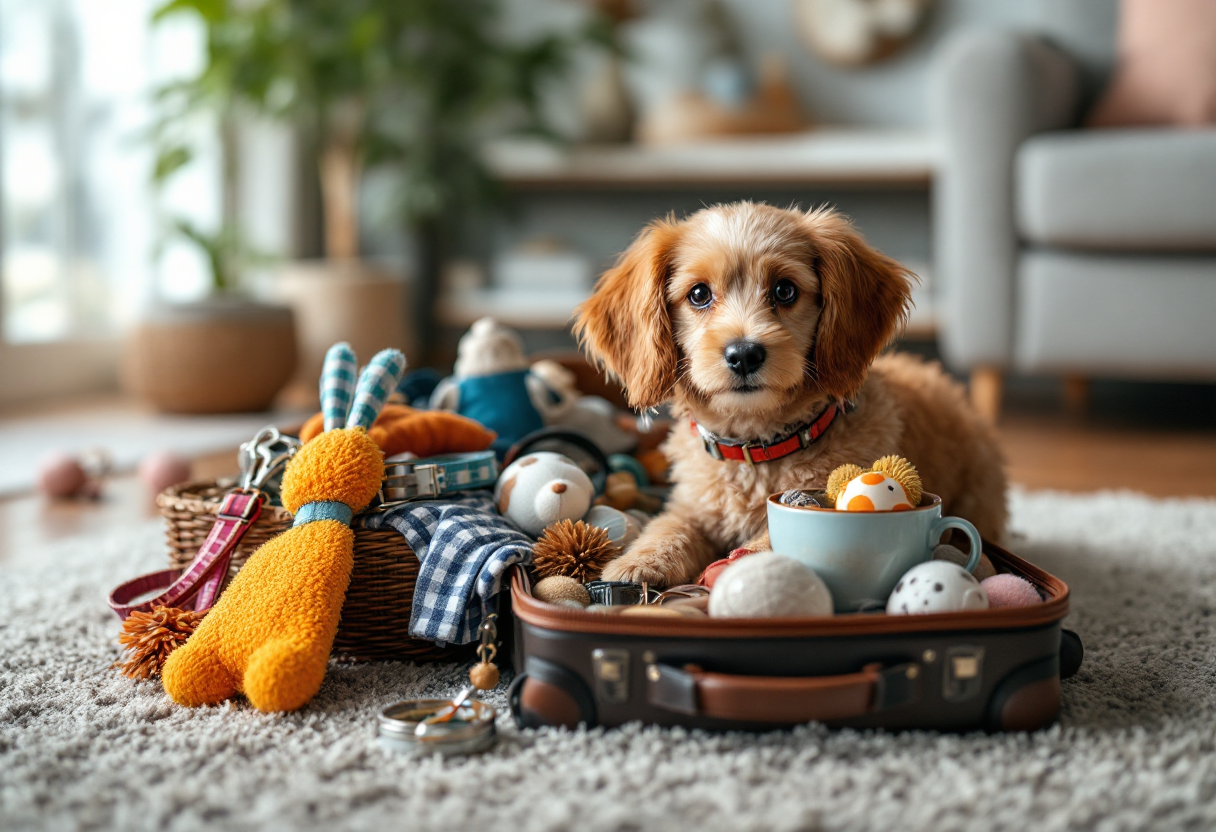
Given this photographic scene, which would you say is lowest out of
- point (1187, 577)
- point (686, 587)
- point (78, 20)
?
point (1187, 577)

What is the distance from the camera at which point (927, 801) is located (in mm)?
863

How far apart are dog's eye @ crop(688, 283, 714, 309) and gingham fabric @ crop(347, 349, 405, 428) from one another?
0.38 meters

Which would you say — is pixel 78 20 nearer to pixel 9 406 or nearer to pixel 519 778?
pixel 9 406

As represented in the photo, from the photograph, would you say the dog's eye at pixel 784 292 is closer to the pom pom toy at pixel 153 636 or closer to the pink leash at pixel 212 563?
the pink leash at pixel 212 563

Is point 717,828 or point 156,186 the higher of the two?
point 156,186

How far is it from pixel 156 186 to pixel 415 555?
9.05 ft

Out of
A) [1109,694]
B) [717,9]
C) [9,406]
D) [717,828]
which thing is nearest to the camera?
[717,828]

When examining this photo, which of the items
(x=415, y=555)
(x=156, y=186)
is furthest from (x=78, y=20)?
(x=415, y=555)

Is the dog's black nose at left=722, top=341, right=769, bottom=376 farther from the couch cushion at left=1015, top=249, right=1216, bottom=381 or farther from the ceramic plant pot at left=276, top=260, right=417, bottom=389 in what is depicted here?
the ceramic plant pot at left=276, top=260, right=417, bottom=389

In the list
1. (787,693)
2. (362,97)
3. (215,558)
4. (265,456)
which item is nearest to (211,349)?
(362,97)

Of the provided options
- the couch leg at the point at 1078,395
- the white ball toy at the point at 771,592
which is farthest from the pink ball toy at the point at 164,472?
the couch leg at the point at 1078,395

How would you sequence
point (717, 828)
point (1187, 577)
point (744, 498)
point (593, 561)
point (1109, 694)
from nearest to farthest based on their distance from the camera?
point (717, 828) < point (1109, 694) < point (593, 561) < point (744, 498) < point (1187, 577)

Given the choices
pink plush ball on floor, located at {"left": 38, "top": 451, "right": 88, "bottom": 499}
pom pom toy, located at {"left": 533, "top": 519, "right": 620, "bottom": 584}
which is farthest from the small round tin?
pink plush ball on floor, located at {"left": 38, "top": 451, "right": 88, "bottom": 499}

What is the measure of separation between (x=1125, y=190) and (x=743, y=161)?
4.93 feet
